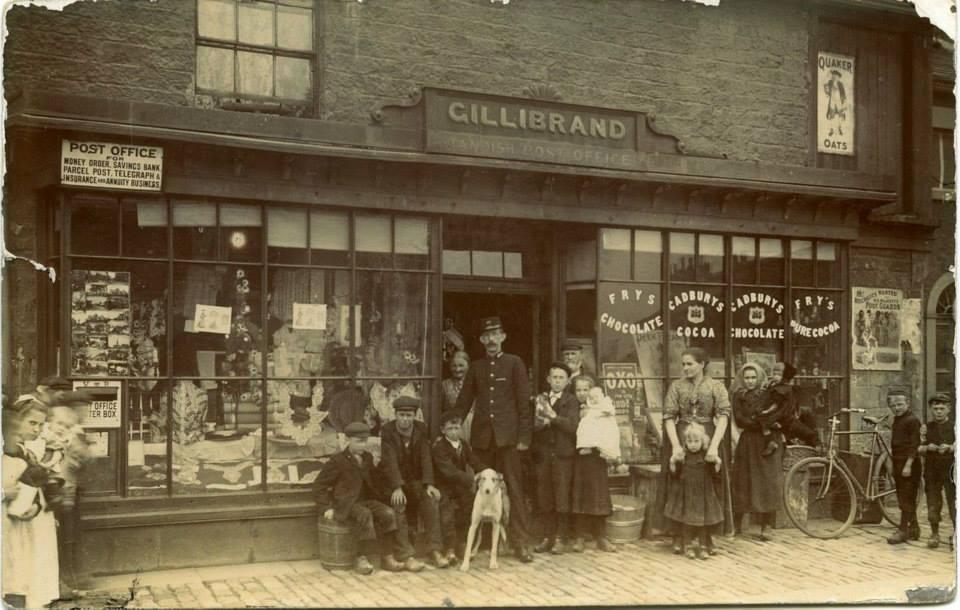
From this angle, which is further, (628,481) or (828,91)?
(828,91)

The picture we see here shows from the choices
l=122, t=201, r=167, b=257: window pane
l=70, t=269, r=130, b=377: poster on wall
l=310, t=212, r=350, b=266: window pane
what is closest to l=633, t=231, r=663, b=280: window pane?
l=310, t=212, r=350, b=266: window pane

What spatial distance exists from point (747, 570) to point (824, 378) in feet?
7.93

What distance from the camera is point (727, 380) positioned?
344 inches

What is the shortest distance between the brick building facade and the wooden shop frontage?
0.9 inches

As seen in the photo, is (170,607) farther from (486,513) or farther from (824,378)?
(824,378)

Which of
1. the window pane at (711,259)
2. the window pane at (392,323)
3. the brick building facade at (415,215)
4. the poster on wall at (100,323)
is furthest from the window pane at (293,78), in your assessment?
the window pane at (711,259)

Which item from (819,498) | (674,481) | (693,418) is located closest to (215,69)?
(693,418)

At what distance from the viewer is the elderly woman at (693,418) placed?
26.1 feet

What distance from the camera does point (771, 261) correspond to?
8938mm

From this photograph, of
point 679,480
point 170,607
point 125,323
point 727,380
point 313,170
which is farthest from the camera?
point 727,380

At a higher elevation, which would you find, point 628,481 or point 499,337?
point 499,337

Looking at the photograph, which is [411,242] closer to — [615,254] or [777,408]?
[615,254]

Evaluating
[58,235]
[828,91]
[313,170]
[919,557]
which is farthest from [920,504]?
[58,235]

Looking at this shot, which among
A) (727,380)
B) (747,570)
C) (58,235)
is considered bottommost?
(747,570)
